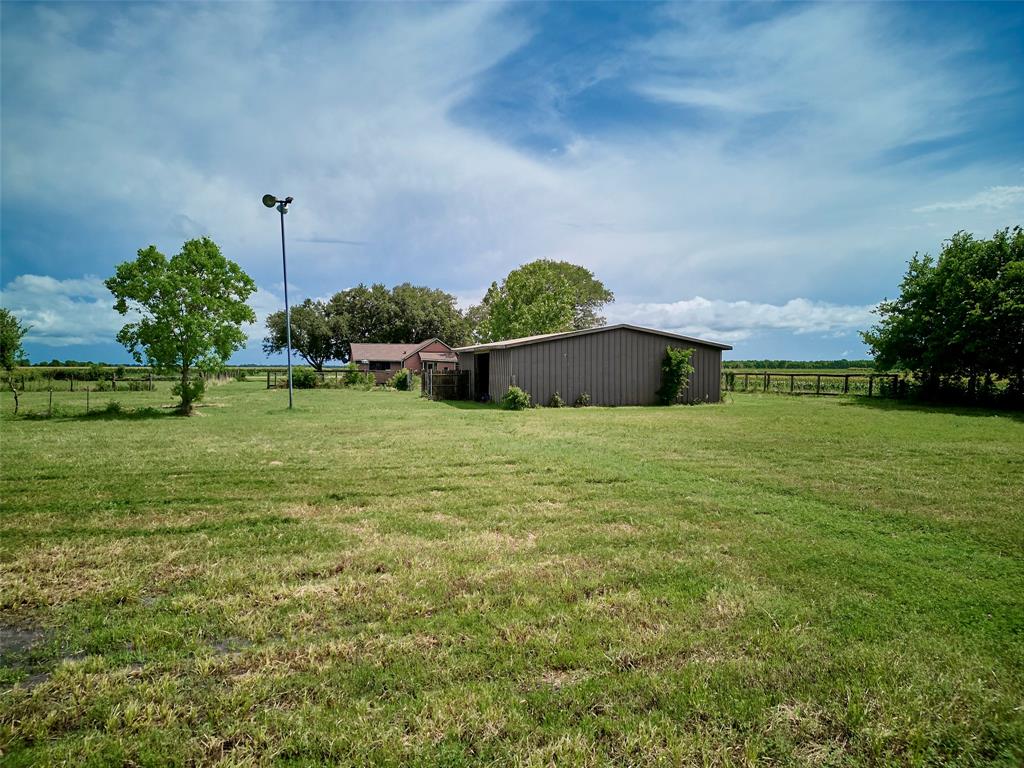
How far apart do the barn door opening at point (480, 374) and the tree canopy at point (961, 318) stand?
19.3 m

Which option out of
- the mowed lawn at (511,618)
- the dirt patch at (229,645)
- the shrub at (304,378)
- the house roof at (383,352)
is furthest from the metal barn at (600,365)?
the house roof at (383,352)

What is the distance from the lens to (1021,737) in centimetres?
227

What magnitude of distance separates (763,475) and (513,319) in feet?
116

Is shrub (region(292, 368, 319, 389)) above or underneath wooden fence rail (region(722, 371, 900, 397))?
above

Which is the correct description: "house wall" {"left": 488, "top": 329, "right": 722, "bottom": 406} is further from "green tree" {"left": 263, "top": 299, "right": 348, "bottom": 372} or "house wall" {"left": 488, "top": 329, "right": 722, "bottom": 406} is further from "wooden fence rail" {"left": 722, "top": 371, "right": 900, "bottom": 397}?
"green tree" {"left": 263, "top": 299, "right": 348, "bottom": 372}

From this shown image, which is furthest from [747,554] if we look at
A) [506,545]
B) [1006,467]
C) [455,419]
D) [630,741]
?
[455,419]

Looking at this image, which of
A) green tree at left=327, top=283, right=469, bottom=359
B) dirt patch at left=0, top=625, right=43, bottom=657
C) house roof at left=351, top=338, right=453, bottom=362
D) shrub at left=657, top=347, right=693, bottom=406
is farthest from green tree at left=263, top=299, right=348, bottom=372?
dirt patch at left=0, top=625, right=43, bottom=657

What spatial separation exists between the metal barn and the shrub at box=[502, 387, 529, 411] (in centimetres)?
113

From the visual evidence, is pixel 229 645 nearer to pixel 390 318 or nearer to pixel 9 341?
pixel 9 341

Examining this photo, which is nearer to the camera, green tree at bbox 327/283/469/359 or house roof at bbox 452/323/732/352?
house roof at bbox 452/323/732/352

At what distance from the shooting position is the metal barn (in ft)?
67.4

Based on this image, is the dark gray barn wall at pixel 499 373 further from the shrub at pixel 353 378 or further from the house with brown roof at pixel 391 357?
the house with brown roof at pixel 391 357

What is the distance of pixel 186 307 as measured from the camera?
61.2 feet

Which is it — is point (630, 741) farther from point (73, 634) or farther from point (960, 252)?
point (960, 252)
